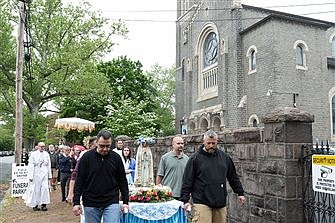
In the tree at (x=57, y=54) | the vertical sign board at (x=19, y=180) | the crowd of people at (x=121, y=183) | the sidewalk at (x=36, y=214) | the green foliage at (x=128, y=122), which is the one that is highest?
the tree at (x=57, y=54)

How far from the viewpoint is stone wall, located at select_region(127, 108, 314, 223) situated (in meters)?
5.89

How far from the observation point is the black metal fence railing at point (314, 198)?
542 cm

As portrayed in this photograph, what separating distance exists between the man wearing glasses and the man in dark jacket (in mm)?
931

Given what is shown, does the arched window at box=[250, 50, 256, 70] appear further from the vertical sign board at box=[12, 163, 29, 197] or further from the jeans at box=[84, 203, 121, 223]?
the jeans at box=[84, 203, 121, 223]

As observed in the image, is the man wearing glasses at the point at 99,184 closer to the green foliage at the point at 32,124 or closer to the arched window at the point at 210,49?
the green foliage at the point at 32,124

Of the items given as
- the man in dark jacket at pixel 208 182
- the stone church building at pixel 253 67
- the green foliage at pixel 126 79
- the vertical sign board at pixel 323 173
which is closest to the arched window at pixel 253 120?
the stone church building at pixel 253 67

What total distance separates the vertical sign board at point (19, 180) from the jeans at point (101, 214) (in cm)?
1068

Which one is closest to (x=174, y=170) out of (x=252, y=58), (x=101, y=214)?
(x=101, y=214)

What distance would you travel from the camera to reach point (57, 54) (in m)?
28.2

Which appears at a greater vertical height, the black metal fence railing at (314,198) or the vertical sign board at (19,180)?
the black metal fence railing at (314,198)

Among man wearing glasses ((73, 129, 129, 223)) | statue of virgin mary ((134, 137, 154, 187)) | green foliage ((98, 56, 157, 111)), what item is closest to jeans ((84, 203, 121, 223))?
man wearing glasses ((73, 129, 129, 223))

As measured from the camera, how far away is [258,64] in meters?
33.1

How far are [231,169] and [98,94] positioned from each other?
79.9 feet

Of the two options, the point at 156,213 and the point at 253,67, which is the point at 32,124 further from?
the point at 156,213
